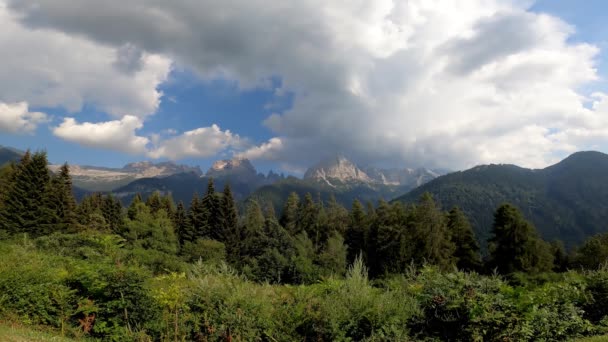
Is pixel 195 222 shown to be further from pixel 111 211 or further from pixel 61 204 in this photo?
pixel 61 204

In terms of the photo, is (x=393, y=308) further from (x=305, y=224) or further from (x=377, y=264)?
(x=305, y=224)

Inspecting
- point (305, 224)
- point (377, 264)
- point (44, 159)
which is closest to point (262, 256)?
point (377, 264)

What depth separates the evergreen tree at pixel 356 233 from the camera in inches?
2183

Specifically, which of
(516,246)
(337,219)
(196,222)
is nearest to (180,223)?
(196,222)

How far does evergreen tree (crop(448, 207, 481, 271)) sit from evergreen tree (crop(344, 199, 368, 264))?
1336 centimetres

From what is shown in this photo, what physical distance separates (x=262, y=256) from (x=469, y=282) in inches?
1328

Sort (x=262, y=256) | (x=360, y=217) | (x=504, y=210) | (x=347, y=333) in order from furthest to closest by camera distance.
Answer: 1. (x=360, y=217)
2. (x=262, y=256)
3. (x=504, y=210)
4. (x=347, y=333)

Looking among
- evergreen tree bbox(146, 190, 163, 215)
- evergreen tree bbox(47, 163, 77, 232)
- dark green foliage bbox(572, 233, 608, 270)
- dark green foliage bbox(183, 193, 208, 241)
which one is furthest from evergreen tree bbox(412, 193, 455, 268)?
evergreen tree bbox(146, 190, 163, 215)

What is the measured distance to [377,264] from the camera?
50000 millimetres

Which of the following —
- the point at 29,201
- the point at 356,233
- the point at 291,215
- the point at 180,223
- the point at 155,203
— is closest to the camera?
the point at 29,201

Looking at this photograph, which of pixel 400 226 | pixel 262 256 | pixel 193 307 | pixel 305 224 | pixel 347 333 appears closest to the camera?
pixel 347 333

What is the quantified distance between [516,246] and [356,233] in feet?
83.6

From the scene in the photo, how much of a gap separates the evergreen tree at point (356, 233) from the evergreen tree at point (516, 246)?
20374 mm

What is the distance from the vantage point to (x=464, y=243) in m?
45.9
